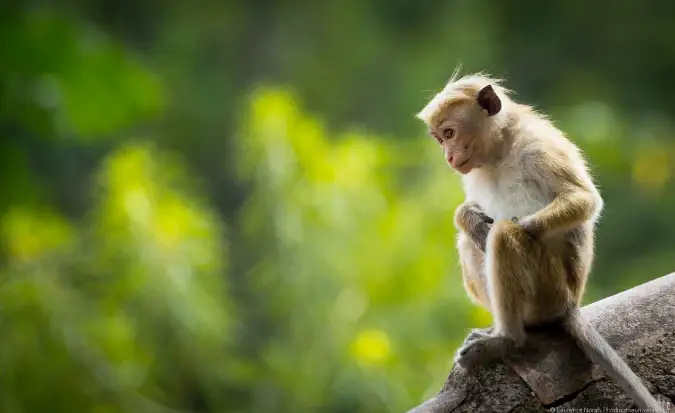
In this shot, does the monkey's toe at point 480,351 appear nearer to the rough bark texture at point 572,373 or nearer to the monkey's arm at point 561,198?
the rough bark texture at point 572,373

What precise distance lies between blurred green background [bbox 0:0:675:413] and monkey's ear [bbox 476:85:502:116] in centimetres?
310

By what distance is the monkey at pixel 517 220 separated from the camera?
3.27 metres

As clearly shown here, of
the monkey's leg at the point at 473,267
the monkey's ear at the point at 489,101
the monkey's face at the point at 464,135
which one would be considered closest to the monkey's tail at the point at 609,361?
the monkey's leg at the point at 473,267

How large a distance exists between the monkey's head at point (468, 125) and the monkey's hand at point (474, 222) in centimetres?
16

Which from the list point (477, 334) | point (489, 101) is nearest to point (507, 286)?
point (477, 334)

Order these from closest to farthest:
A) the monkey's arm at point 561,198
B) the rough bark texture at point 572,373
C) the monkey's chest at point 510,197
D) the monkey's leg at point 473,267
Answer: the rough bark texture at point 572,373
the monkey's arm at point 561,198
the monkey's chest at point 510,197
the monkey's leg at point 473,267

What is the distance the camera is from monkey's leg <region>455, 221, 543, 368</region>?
128 inches

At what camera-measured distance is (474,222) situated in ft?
11.9

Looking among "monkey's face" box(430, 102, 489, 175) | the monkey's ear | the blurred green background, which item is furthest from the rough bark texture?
the blurred green background

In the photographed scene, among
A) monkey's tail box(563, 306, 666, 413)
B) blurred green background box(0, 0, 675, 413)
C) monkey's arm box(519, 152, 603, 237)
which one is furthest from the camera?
blurred green background box(0, 0, 675, 413)

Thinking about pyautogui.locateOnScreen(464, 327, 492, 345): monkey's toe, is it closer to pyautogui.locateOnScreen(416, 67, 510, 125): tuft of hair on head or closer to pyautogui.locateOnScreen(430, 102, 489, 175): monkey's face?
pyautogui.locateOnScreen(430, 102, 489, 175): monkey's face

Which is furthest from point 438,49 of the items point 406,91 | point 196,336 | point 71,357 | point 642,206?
point 71,357

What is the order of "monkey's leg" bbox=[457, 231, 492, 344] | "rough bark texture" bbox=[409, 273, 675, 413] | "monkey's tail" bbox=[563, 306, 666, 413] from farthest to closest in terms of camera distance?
"monkey's leg" bbox=[457, 231, 492, 344] → "rough bark texture" bbox=[409, 273, 675, 413] → "monkey's tail" bbox=[563, 306, 666, 413]

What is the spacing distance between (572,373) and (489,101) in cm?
111
